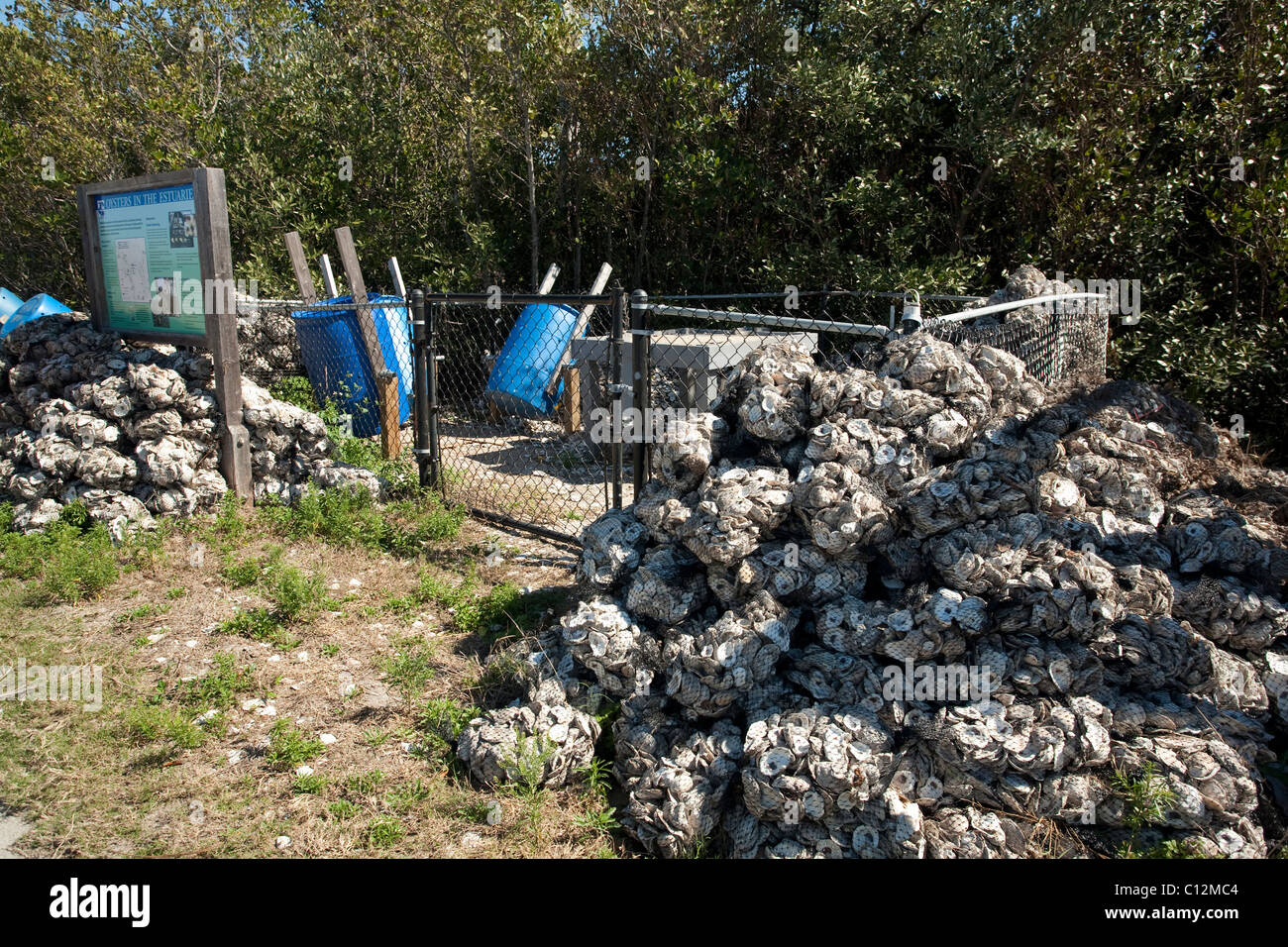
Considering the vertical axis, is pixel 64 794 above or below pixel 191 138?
below

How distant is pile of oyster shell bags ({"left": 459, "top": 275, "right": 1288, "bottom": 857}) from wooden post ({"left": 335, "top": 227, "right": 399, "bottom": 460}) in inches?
156

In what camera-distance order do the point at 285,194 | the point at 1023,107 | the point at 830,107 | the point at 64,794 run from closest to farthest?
the point at 64,794 → the point at 1023,107 → the point at 830,107 → the point at 285,194

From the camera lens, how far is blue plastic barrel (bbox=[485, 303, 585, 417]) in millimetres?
9211

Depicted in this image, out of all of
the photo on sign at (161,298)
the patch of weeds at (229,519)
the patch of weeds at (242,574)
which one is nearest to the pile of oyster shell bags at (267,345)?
the photo on sign at (161,298)

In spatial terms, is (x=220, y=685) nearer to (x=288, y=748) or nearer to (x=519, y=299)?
(x=288, y=748)

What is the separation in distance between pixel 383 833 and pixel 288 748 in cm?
64

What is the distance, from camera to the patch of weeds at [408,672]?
3.64m

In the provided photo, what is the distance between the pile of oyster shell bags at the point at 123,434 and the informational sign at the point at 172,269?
0.16 m

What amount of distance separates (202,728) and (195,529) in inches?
93.6

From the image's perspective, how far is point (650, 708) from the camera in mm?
3184

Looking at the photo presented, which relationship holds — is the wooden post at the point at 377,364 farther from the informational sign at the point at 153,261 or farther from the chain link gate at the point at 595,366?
the informational sign at the point at 153,261

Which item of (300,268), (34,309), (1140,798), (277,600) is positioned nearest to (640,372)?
(277,600)
